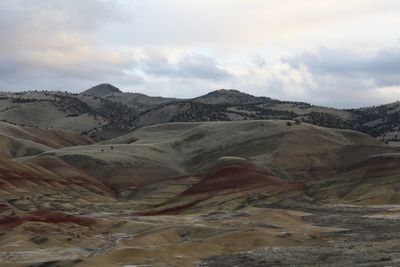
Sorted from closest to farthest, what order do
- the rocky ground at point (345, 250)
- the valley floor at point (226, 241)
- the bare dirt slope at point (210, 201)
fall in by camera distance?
the rocky ground at point (345, 250) → the valley floor at point (226, 241) → the bare dirt slope at point (210, 201)

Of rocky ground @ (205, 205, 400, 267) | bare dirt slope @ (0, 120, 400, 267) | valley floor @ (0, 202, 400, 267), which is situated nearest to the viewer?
rocky ground @ (205, 205, 400, 267)

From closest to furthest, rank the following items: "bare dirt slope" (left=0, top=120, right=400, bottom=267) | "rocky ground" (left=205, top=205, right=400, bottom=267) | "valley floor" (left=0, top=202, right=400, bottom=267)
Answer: "rocky ground" (left=205, top=205, right=400, bottom=267), "valley floor" (left=0, top=202, right=400, bottom=267), "bare dirt slope" (left=0, top=120, right=400, bottom=267)

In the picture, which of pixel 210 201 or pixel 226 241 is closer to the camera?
pixel 226 241

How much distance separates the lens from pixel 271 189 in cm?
6950

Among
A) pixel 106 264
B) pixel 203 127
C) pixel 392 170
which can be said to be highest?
pixel 203 127

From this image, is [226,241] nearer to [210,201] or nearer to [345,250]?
[345,250]

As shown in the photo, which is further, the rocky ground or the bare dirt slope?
the bare dirt slope

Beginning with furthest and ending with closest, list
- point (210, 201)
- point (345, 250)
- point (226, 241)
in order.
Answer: point (210, 201)
point (226, 241)
point (345, 250)

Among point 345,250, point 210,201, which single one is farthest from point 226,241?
point 210,201

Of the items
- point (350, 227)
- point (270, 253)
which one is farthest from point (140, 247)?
point (350, 227)

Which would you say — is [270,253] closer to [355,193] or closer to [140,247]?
[140,247]

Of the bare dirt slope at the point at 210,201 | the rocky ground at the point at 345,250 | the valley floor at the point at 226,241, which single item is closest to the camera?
the rocky ground at the point at 345,250

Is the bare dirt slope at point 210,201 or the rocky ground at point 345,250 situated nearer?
the rocky ground at point 345,250

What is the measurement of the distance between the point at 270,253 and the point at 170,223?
16014 mm
